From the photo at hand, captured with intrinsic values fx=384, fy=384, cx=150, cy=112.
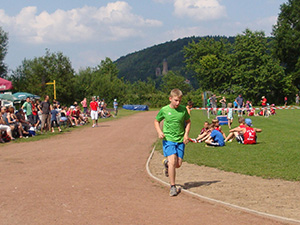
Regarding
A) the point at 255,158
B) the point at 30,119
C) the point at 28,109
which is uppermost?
the point at 28,109

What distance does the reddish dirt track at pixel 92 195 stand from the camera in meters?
5.68

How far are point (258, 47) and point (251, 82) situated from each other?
5.84 m

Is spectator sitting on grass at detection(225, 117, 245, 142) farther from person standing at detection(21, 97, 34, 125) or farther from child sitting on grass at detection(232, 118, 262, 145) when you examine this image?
person standing at detection(21, 97, 34, 125)

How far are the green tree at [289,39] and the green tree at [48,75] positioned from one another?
35534 millimetres

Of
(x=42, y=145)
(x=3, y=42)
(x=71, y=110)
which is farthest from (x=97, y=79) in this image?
(x=42, y=145)

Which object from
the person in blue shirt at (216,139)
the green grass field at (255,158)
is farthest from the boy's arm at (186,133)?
the person in blue shirt at (216,139)

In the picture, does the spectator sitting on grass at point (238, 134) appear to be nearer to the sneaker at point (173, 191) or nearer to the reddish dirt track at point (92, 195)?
the reddish dirt track at point (92, 195)

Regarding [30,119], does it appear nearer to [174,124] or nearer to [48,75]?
[174,124]

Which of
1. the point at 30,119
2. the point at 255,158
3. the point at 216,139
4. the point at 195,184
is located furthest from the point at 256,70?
the point at 195,184

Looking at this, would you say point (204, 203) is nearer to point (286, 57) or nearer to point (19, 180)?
point (19, 180)

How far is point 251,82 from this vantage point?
205 feet

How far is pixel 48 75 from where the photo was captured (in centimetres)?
6159

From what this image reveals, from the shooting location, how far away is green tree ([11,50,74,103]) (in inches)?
2338

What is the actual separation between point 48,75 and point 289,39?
131 ft
